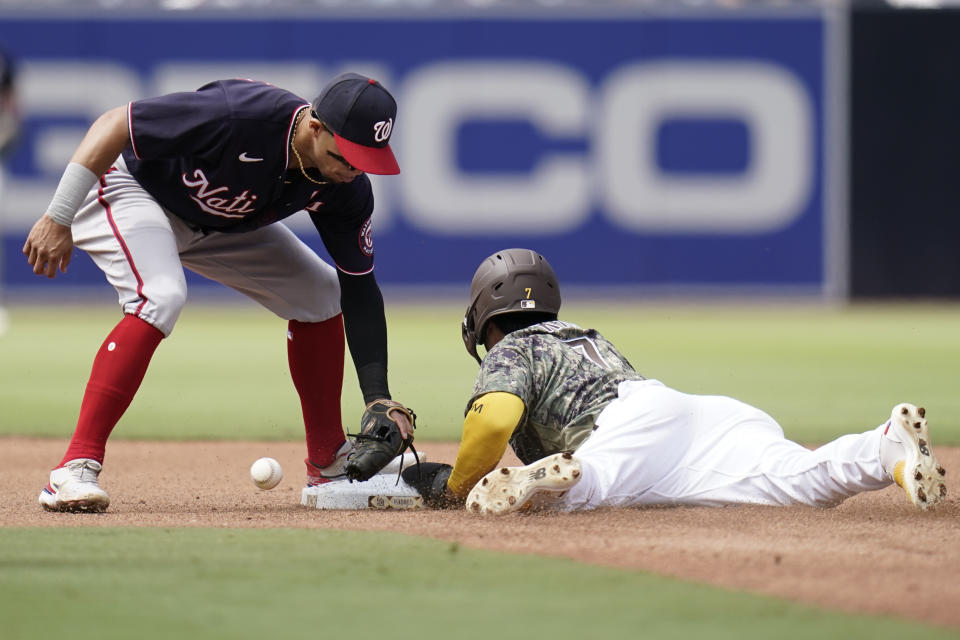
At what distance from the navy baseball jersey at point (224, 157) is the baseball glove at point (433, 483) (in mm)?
990

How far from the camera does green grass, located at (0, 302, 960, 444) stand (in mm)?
8008

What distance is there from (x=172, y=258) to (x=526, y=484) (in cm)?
148

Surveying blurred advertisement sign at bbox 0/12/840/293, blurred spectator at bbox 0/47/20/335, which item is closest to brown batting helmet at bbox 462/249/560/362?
blurred advertisement sign at bbox 0/12/840/293

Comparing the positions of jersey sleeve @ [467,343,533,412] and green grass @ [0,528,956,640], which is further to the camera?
jersey sleeve @ [467,343,533,412]

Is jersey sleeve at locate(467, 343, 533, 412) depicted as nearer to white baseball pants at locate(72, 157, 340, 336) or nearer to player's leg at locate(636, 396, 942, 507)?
player's leg at locate(636, 396, 942, 507)

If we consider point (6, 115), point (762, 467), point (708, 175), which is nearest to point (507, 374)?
point (762, 467)

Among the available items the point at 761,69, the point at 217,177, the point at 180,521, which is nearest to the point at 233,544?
the point at 180,521

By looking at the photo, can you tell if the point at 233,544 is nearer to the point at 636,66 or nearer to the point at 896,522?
the point at 896,522

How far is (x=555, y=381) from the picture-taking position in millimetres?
4750

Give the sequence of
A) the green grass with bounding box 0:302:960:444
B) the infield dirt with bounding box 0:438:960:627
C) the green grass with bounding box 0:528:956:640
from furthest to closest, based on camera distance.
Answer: the green grass with bounding box 0:302:960:444
the infield dirt with bounding box 0:438:960:627
the green grass with bounding box 0:528:956:640

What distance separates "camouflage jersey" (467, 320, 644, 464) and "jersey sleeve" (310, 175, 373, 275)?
70 cm

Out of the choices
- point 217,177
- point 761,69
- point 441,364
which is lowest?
point 441,364

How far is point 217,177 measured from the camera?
4.80 metres

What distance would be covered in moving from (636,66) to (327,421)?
12349mm
